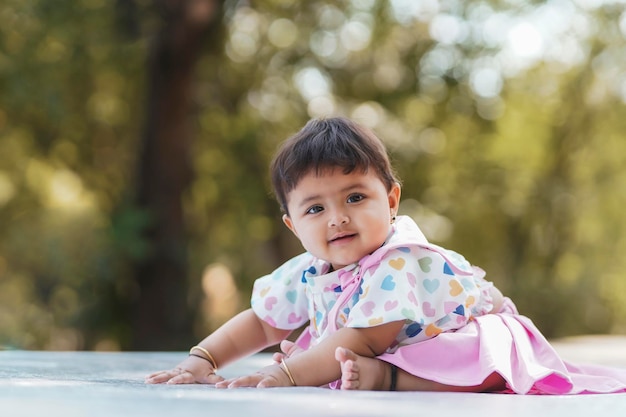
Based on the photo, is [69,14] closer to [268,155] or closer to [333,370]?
[268,155]

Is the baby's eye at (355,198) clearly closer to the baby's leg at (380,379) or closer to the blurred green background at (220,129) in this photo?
the baby's leg at (380,379)

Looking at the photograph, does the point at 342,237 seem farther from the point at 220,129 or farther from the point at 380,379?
the point at 220,129

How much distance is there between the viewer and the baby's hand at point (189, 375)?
227 cm

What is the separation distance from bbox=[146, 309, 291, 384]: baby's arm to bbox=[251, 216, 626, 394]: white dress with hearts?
237 millimetres

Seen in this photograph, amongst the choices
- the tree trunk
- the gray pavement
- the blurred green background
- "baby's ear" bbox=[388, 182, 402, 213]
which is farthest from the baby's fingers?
the tree trunk

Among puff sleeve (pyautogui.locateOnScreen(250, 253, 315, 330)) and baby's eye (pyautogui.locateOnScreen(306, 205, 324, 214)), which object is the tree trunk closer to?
puff sleeve (pyautogui.locateOnScreen(250, 253, 315, 330))

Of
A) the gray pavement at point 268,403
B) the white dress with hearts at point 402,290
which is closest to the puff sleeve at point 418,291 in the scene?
the white dress with hearts at point 402,290

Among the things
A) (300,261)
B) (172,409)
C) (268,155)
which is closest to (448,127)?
(268,155)

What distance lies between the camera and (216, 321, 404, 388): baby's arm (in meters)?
2.04

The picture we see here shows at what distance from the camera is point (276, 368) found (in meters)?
2.05

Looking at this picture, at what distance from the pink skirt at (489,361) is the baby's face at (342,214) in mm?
278

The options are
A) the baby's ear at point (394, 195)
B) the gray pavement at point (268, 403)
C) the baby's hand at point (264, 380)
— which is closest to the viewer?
the gray pavement at point (268, 403)

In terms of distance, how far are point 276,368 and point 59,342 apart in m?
10.5

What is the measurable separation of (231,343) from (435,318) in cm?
66
